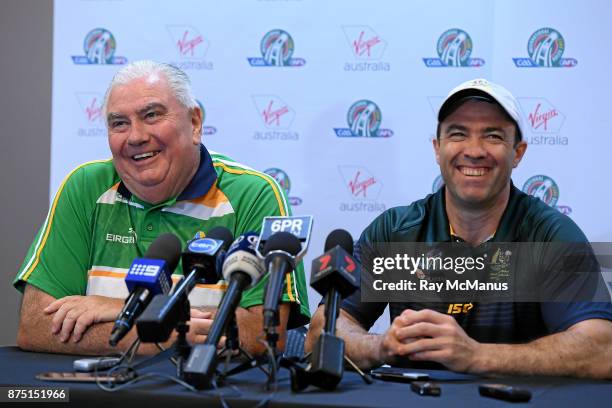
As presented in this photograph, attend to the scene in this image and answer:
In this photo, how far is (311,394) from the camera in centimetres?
146

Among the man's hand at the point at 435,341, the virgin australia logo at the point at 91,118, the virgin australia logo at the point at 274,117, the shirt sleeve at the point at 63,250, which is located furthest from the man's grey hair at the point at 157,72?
the virgin australia logo at the point at 91,118

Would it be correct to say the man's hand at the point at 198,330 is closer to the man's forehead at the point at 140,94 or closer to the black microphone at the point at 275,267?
the black microphone at the point at 275,267

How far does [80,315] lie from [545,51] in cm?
258

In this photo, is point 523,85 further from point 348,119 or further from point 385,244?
point 385,244

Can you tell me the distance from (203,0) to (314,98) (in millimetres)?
806

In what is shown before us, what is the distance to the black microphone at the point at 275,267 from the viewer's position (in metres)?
1.41

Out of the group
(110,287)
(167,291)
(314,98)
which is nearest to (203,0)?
(314,98)

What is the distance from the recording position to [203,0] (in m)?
3.95

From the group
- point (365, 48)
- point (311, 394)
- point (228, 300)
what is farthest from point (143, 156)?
point (365, 48)

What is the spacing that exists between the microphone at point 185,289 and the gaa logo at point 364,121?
217 centimetres

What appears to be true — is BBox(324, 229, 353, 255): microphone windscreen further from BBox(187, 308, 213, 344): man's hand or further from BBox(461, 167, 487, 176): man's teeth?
BBox(461, 167, 487, 176): man's teeth

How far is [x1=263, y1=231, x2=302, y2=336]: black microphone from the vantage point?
4.61 feet

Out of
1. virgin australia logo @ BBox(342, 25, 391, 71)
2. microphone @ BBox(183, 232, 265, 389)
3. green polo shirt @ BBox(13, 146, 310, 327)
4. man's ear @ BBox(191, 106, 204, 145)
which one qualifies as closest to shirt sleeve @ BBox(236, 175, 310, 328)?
green polo shirt @ BBox(13, 146, 310, 327)

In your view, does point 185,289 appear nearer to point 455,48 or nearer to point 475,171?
point 475,171
